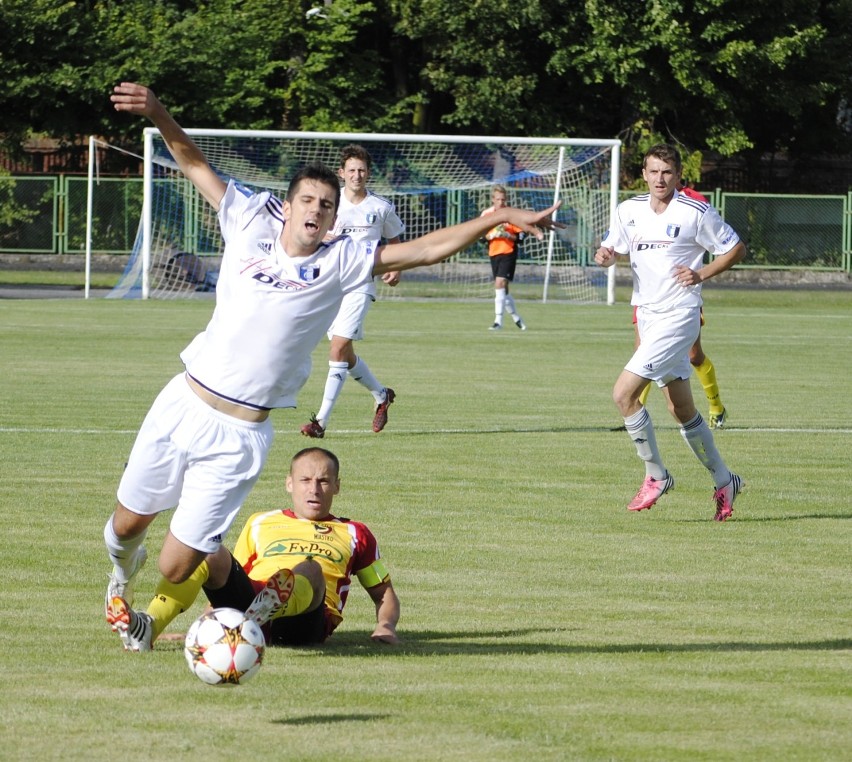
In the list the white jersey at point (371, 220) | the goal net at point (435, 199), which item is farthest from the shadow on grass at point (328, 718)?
the goal net at point (435, 199)

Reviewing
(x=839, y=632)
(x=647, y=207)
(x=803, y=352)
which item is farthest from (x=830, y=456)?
(x=803, y=352)

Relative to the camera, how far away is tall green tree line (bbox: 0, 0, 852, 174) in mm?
43594

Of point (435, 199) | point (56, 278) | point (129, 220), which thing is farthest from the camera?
point (129, 220)

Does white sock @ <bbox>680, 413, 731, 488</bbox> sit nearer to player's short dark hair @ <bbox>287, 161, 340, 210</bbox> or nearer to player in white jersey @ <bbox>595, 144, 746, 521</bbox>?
player in white jersey @ <bbox>595, 144, 746, 521</bbox>

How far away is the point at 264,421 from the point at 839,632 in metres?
2.68

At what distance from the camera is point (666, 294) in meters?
10.7

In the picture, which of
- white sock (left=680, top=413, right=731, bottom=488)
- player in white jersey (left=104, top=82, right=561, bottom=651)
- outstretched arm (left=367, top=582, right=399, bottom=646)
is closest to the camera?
player in white jersey (left=104, top=82, right=561, bottom=651)

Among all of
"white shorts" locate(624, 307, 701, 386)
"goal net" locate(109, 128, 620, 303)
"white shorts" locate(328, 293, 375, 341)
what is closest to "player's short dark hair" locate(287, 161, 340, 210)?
"white shorts" locate(624, 307, 701, 386)

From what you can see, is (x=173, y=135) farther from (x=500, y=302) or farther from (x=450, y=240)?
(x=500, y=302)

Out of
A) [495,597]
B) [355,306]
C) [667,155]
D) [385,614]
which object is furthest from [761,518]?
[355,306]

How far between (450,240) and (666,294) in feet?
16.6

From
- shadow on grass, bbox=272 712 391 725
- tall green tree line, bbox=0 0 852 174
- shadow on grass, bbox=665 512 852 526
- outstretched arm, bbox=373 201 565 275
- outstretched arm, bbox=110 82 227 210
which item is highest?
tall green tree line, bbox=0 0 852 174

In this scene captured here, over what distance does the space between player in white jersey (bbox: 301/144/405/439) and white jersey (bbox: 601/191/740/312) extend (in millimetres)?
2347

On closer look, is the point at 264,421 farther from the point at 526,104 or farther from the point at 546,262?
the point at 526,104
